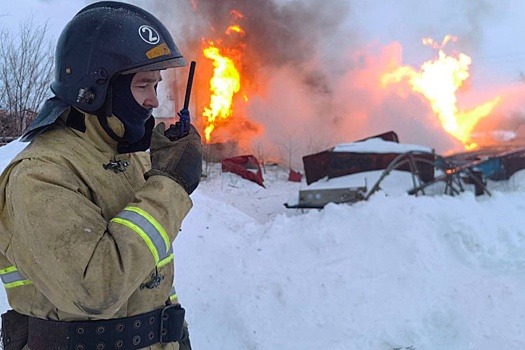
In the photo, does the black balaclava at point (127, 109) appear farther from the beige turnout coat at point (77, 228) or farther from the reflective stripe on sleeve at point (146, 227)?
the reflective stripe on sleeve at point (146, 227)

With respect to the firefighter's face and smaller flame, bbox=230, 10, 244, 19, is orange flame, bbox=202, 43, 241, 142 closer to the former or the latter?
smaller flame, bbox=230, 10, 244, 19

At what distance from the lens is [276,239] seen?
228 inches

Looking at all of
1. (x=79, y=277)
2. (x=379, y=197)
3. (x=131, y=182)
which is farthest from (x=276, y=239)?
(x=79, y=277)

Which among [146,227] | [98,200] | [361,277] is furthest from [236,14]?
[146,227]

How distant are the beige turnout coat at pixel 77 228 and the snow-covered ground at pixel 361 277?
99.0 inches

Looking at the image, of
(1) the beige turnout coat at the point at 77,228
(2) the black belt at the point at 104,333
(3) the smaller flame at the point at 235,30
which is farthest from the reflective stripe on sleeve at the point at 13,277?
(3) the smaller flame at the point at 235,30

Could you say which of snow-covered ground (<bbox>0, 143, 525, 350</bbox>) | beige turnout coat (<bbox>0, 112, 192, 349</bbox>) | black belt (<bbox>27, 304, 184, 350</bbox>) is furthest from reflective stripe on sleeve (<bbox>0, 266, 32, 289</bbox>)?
snow-covered ground (<bbox>0, 143, 525, 350</bbox>)

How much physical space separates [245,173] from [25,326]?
43.7ft

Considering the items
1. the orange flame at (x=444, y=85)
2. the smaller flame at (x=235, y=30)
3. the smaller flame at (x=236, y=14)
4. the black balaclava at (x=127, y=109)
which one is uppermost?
the smaller flame at (x=236, y=14)

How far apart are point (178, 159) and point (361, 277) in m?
3.54

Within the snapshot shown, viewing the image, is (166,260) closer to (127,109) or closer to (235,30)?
(127,109)

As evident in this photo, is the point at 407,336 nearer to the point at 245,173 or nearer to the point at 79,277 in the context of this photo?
the point at 79,277

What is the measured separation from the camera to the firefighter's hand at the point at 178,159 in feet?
5.36

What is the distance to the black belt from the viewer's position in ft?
5.02
